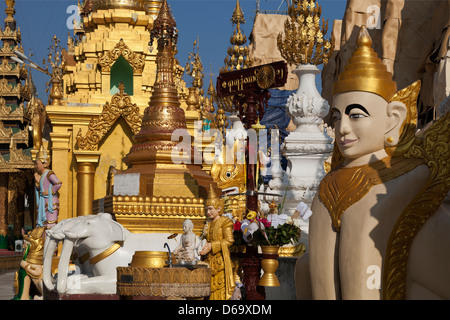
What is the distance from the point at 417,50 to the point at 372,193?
26.2 metres

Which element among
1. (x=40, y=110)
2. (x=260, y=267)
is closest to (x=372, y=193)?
(x=260, y=267)

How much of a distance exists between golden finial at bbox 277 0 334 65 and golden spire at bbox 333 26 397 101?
6079mm

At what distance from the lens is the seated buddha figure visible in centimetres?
482

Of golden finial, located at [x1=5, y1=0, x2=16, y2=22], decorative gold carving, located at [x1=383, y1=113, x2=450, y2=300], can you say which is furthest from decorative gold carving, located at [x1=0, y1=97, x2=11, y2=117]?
decorative gold carving, located at [x1=383, y1=113, x2=450, y2=300]

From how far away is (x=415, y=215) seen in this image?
15.8 ft

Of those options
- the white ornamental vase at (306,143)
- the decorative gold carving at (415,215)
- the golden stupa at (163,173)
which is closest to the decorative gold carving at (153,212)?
the golden stupa at (163,173)

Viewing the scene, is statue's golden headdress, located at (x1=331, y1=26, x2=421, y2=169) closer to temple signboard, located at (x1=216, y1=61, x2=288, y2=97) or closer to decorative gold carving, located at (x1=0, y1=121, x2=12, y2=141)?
temple signboard, located at (x1=216, y1=61, x2=288, y2=97)

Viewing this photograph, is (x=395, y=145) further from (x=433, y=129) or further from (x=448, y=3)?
(x=448, y=3)

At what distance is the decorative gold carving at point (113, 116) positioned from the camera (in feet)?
61.1

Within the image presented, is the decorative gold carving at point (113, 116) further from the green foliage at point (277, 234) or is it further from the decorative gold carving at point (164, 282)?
the decorative gold carving at point (164, 282)

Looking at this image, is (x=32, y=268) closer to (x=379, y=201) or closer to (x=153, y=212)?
(x=153, y=212)

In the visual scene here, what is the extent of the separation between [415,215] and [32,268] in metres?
5.91

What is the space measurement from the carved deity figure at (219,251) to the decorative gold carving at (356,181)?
3069 mm
